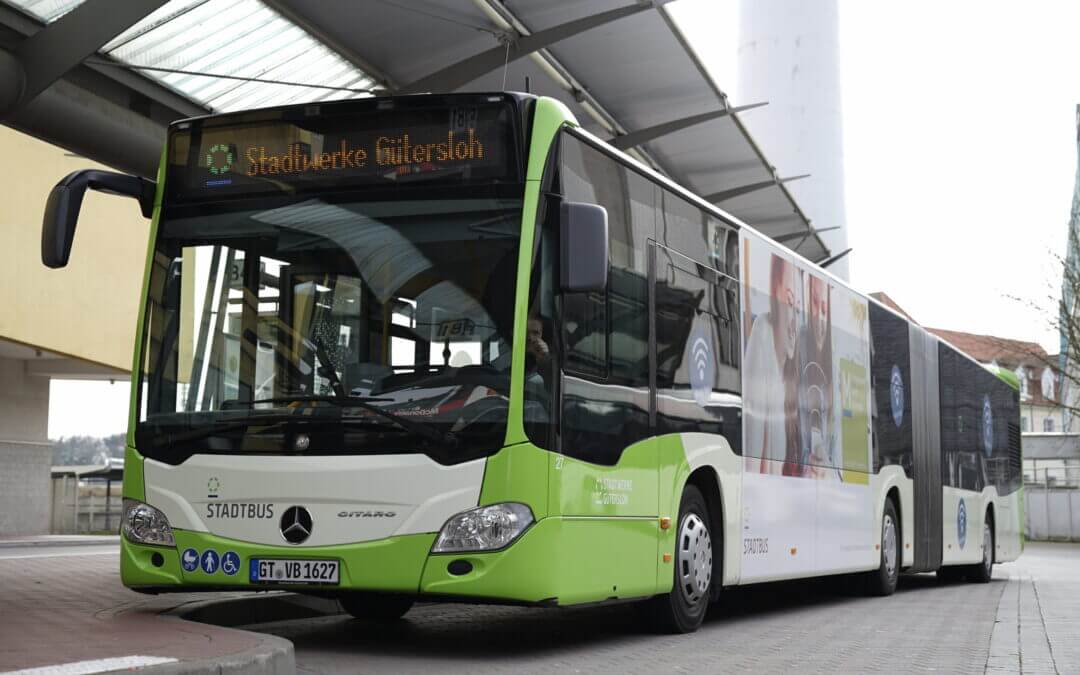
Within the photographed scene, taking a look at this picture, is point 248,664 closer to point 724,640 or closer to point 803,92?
point 724,640

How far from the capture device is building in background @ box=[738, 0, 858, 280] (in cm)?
4922

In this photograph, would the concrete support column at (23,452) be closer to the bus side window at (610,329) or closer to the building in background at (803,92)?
the bus side window at (610,329)

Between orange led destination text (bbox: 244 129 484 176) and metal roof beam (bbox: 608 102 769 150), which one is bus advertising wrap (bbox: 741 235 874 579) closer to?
metal roof beam (bbox: 608 102 769 150)

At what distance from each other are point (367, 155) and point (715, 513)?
12.5 feet

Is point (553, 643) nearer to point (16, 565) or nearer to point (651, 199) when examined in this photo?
point (651, 199)

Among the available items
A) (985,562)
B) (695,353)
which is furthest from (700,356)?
(985,562)

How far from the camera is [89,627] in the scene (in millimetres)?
7984

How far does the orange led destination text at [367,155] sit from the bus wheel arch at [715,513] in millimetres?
3160

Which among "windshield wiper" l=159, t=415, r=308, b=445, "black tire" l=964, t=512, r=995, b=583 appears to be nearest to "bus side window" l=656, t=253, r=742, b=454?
"windshield wiper" l=159, t=415, r=308, b=445

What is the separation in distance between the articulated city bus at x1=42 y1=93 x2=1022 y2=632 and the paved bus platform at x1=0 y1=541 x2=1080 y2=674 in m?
0.41

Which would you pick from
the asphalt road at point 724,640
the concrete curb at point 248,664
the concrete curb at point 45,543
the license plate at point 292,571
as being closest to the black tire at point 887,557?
the asphalt road at point 724,640

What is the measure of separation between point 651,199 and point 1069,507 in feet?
147

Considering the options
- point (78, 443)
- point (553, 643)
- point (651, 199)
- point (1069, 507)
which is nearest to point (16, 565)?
point (553, 643)

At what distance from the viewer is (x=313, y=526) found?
8406mm
